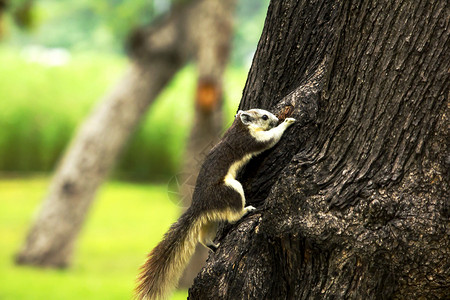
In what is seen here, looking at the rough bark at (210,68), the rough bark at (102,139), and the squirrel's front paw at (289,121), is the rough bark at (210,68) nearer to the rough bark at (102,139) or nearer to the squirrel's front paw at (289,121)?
the rough bark at (102,139)

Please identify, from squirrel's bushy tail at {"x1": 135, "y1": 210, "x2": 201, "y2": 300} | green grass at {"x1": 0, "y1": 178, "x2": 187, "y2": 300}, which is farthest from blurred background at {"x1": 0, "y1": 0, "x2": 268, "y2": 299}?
squirrel's bushy tail at {"x1": 135, "y1": 210, "x2": 201, "y2": 300}

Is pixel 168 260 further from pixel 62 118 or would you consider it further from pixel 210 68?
pixel 62 118

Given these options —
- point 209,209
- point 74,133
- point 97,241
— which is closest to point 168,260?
point 209,209

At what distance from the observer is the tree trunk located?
1.53 m

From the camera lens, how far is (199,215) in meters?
1.90

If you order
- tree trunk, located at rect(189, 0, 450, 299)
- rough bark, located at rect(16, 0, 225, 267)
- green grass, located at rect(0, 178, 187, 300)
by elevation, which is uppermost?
tree trunk, located at rect(189, 0, 450, 299)

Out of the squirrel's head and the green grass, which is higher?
the squirrel's head

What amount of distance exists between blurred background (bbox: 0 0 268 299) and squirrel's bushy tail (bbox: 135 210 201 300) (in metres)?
3.12

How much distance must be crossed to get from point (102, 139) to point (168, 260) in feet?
13.4

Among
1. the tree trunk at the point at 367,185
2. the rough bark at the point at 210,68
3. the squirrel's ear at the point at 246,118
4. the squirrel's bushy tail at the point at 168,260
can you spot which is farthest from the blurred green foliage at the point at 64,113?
the tree trunk at the point at 367,185

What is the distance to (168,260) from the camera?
1880mm

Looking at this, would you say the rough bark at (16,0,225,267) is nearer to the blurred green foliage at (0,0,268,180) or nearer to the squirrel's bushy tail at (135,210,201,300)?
the blurred green foliage at (0,0,268,180)

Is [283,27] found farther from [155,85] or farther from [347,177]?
[155,85]

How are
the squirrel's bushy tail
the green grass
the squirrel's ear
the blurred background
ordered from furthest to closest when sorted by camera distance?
the blurred background → the green grass → the squirrel's ear → the squirrel's bushy tail
